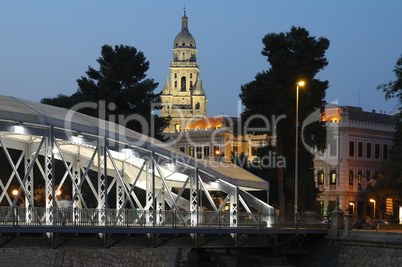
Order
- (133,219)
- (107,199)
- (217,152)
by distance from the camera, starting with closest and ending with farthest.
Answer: (133,219), (107,199), (217,152)

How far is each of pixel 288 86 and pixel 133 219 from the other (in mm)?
29534

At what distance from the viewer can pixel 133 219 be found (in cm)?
4456

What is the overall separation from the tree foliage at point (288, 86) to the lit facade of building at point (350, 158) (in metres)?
28.8

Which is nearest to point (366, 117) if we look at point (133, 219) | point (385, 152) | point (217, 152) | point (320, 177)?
point (385, 152)

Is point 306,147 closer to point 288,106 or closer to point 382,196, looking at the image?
point 288,106

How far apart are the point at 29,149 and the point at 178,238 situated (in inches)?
375

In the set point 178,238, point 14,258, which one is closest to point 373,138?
point 14,258

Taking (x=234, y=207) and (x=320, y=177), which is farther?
(x=320, y=177)

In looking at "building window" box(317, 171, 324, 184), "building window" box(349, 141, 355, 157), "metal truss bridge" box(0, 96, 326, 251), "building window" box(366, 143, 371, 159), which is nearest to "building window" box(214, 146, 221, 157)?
"building window" box(317, 171, 324, 184)

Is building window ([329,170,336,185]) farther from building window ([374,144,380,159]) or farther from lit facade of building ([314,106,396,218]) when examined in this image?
building window ([374,144,380,159])

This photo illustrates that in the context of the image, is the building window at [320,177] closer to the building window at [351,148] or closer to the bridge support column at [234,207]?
the building window at [351,148]

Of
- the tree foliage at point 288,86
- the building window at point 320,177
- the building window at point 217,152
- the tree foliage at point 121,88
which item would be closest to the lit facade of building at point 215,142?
the building window at point 217,152

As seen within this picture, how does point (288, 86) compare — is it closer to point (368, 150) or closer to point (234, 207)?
point (234, 207)

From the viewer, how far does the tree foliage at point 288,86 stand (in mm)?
69688
